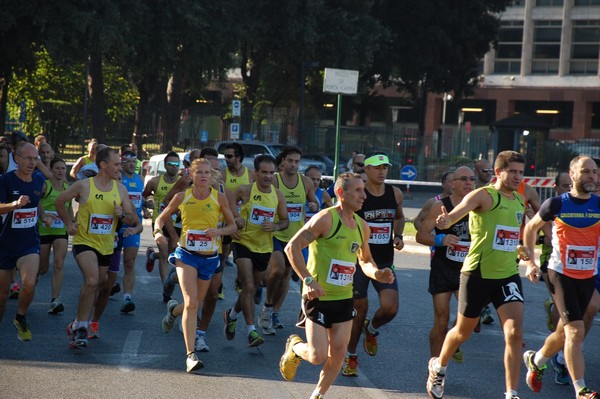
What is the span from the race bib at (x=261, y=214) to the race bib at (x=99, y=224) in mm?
1513

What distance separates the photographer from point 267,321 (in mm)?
10312

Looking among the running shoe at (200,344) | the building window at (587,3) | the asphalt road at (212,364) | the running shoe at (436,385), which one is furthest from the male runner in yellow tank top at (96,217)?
the building window at (587,3)

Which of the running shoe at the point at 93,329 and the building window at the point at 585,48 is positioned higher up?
the building window at the point at 585,48

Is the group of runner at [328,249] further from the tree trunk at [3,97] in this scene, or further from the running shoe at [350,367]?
the tree trunk at [3,97]

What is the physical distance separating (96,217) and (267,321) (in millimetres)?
2081

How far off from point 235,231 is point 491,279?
2580 millimetres

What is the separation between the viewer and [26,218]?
31.2 ft

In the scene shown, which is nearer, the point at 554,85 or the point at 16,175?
the point at 16,175

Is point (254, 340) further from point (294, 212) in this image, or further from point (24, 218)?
point (24, 218)

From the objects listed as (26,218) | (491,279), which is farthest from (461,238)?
(26,218)

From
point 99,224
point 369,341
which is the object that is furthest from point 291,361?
point 99,224

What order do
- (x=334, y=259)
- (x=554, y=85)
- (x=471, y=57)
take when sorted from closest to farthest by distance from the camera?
(x=334, y=259)
(x=471, y=57)
(x=554, y=85)

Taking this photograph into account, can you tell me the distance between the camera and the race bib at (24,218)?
9.43m

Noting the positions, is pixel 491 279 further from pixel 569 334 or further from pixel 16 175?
pixel 16 175
